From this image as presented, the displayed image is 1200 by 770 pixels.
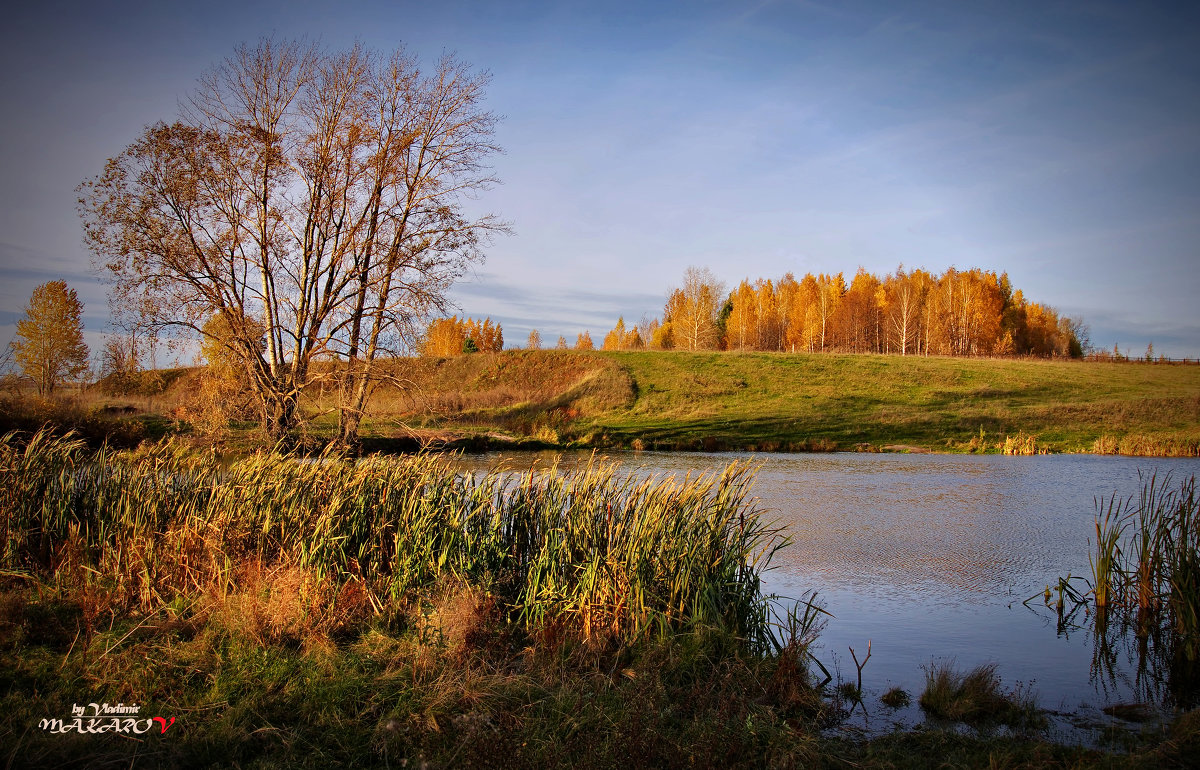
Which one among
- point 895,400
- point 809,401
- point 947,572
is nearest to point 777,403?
point 809,401

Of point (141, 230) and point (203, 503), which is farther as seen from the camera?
point (141, 230)

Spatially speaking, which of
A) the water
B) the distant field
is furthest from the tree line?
the water

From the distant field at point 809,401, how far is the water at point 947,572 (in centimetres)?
1015

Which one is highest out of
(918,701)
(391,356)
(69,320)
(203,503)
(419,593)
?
(69,320)

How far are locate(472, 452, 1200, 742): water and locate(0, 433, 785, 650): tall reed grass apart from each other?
0.94 m

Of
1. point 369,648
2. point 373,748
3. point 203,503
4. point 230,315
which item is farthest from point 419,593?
point 230,315

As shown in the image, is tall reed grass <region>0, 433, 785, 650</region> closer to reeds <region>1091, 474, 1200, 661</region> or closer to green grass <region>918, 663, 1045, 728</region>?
green grass <region>918, 663, 1045, 728</region>

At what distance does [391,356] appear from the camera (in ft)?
54.9

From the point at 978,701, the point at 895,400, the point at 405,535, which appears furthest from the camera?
the point at 895,400

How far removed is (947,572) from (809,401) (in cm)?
2991

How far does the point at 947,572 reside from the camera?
9.45 meters

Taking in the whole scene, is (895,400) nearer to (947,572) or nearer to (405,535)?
(947,572)

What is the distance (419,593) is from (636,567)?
2.07m

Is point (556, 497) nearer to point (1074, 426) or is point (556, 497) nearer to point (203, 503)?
point (203, 503)
